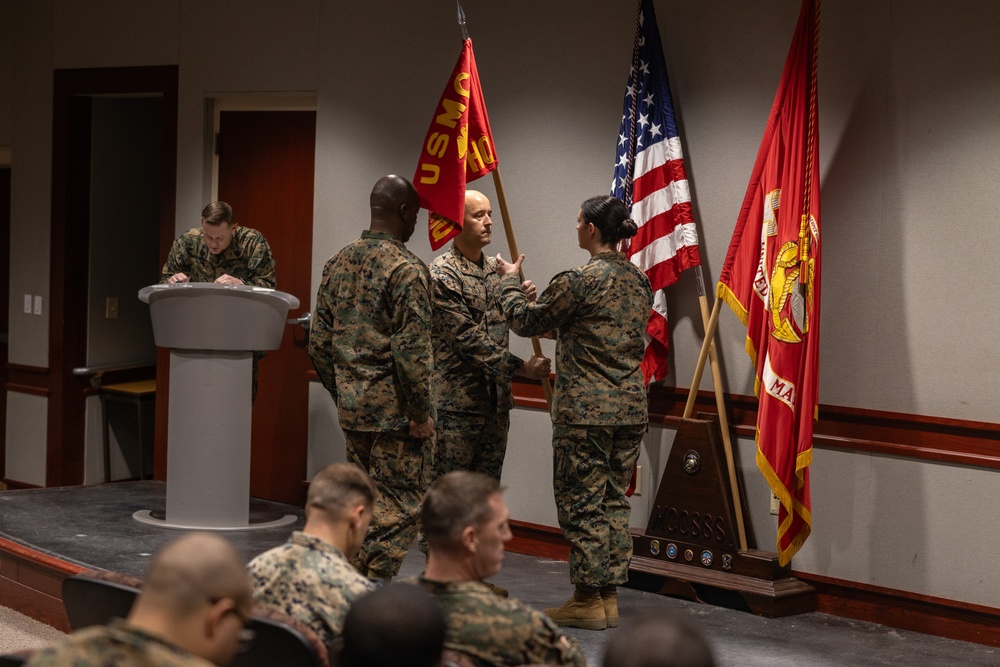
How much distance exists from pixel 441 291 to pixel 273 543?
5.27 feet

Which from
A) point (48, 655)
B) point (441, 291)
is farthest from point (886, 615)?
point (48, 655)

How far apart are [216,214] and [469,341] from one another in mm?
1817

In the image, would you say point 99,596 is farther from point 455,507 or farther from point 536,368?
point 536,368

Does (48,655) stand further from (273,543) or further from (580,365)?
(273,543)

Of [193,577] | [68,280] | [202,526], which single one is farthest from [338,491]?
[68,280]

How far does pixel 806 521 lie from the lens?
15.3ft

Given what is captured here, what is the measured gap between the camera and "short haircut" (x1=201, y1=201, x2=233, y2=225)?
19.0ft

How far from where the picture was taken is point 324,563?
2465mm

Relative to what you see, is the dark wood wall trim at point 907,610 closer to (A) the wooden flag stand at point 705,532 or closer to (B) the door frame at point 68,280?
(A) the wooden flag stand at point 705,532

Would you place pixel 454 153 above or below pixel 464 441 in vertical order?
above

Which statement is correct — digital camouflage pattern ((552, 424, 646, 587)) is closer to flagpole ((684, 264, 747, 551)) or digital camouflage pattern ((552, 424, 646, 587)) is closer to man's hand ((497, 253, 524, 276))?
man's hand ((497, 253, 524, 276))

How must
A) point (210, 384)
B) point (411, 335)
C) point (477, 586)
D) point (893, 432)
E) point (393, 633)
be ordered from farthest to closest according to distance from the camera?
point (210, 384) → point (893, 432) → point (411, 335) → point (477, 586) → point (393, 633)

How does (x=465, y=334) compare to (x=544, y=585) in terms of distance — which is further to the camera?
(x=544, y=585)

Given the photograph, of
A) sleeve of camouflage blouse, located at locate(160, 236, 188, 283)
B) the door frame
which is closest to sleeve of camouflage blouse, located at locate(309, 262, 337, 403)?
sleeve of camouflage blouse, located at locate(160, 236, 188, 283)
